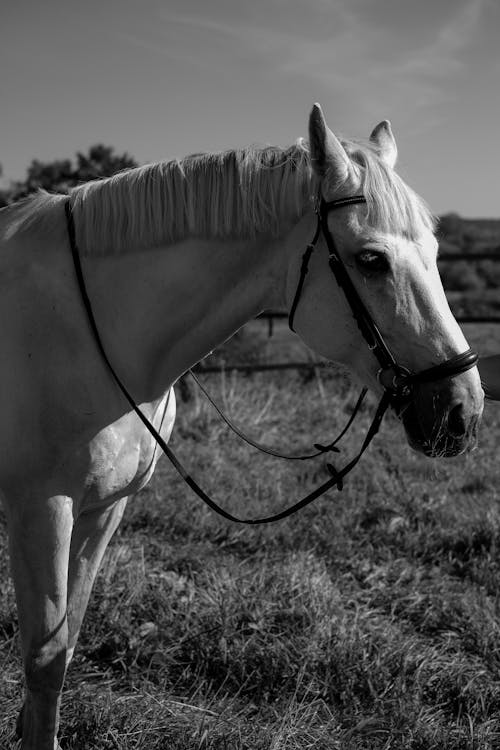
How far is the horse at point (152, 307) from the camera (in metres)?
2.11

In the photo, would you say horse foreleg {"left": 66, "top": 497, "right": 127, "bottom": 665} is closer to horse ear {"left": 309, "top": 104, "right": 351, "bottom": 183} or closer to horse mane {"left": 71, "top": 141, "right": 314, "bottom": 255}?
horse mane {"left": 71, "top": 141, "right": 314, "bottom": 255}

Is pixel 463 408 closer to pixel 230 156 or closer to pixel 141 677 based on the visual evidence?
pixel 230 156

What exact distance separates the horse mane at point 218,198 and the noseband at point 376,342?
8 centimetres

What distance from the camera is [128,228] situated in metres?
2.34

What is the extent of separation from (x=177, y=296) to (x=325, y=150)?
0.66 m

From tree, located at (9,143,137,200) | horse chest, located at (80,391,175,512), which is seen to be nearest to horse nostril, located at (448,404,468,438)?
horse chest, located at (80,391,175,512)

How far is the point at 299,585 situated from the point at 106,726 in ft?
3.91

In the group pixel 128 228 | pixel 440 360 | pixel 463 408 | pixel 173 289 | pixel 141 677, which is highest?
pixel 128 228

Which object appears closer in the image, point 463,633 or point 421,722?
point 421,722

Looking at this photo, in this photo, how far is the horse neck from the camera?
2.28 m

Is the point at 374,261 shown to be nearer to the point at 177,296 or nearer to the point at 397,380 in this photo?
the point at 397,380

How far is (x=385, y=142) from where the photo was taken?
2.51m

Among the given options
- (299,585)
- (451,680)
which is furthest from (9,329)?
(451,680)

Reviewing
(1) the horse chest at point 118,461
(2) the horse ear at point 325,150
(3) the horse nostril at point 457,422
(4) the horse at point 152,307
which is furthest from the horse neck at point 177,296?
(3) the horse nostril at point 457,422
